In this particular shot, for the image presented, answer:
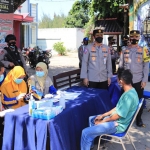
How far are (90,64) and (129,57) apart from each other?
2.41ft

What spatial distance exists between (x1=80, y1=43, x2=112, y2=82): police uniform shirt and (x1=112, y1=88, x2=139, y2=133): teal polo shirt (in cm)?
135

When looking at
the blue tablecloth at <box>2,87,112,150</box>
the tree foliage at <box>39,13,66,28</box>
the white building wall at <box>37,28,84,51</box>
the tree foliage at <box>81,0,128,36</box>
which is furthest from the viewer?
the tree foliage at <box>39,13,66,28</box>

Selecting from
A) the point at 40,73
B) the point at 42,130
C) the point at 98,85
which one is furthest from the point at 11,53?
the point at 42,130

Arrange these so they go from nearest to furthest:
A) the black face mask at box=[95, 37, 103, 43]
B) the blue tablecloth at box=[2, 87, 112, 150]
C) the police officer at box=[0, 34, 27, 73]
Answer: the blue tablecloth at box=[2, 87, 112, 150] → the black face mask at box=[95, 37, 103, 43] → the police officer at box=[0, 34, 27, 73]

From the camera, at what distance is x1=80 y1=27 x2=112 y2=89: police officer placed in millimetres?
4566

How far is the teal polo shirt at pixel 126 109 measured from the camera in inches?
125

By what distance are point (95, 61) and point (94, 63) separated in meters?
0.04

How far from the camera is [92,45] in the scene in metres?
4.62

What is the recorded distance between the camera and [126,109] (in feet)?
10.4

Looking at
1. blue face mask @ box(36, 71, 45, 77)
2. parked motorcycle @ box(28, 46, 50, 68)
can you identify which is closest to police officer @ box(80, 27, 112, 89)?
blue face mask @ box(36, 71, 45, 77)

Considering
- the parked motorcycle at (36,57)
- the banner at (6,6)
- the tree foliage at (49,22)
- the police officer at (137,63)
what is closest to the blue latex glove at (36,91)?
the police officer at (137,63)

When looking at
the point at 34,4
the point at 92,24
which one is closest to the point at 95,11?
the point at 92,24

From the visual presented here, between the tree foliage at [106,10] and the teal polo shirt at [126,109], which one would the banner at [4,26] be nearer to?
the teal polo shirt at [126,109]

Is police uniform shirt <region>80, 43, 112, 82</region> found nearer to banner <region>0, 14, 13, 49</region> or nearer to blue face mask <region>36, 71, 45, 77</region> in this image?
blue face mask <region>36, 71, 45, 77</region>
